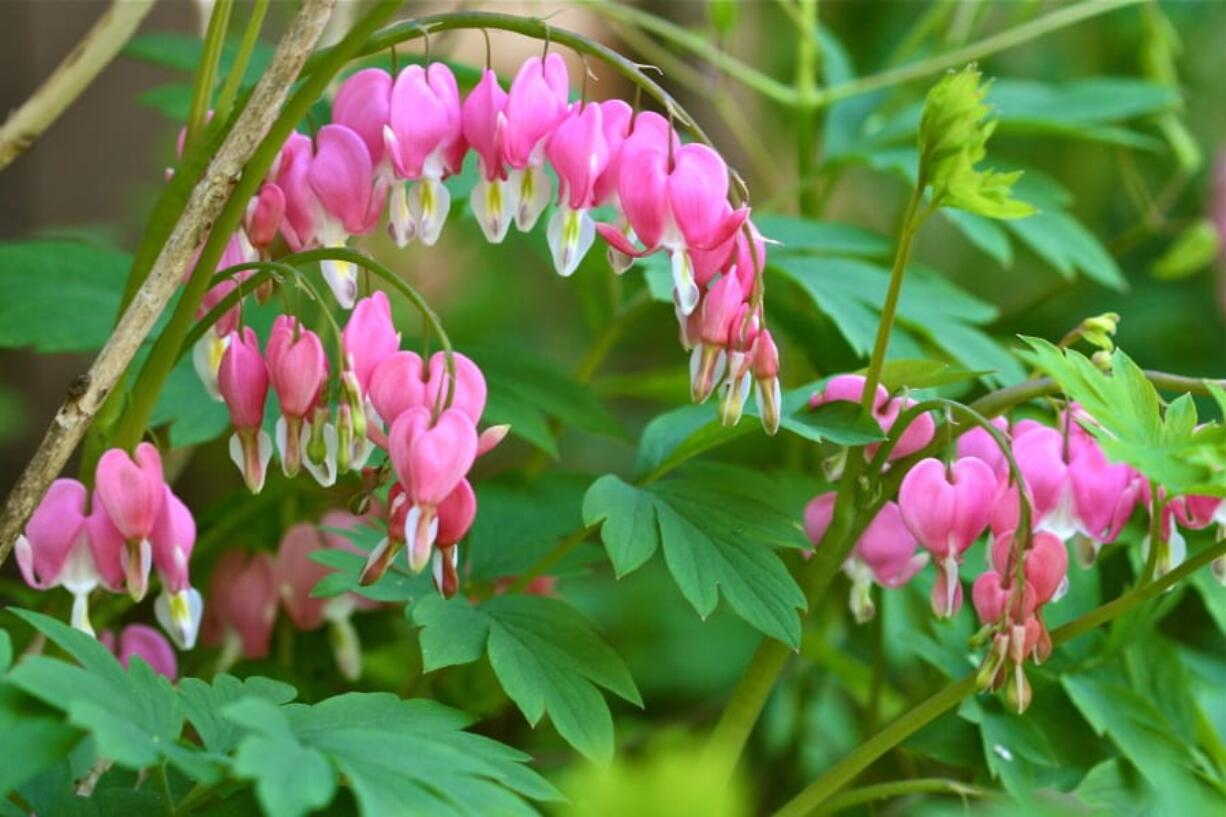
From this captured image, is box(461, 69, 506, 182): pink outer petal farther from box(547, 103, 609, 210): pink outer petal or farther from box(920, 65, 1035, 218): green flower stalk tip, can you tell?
box(920, 65, 1035, 218): green flower stalk tip

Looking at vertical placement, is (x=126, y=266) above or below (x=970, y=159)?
below

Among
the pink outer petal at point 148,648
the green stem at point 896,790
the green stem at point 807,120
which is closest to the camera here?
the green stem at point 896,790

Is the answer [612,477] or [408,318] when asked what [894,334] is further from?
[408,318]

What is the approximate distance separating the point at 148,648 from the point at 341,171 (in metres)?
0.46

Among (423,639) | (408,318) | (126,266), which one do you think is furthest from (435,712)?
(408,318)

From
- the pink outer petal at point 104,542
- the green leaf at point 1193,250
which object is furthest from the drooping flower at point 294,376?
the green leaf at point 1193,250

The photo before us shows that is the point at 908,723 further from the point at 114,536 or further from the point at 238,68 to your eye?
the point at 238,68

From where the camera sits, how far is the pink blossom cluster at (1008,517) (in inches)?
35.2

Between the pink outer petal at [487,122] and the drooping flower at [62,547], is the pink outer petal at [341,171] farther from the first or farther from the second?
the drooping flower at [62,547]

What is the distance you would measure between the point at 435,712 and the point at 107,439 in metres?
0.32

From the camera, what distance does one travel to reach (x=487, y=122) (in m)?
0.95

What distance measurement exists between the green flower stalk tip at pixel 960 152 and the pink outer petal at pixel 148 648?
2.31ft

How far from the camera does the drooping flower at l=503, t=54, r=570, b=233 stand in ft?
3.07

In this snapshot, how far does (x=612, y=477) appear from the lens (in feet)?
3.34
